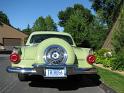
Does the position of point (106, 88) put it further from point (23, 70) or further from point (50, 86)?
point (23, 70)

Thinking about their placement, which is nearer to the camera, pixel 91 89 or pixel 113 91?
pixel 113 91

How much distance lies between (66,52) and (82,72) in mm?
865

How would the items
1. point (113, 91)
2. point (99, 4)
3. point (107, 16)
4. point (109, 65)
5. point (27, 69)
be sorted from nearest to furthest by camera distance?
point (113, 91) < point (27, 69) < point (109, 65) < point (107, 16) < point (99, 4)

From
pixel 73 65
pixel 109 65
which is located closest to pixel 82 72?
pixel 73 65

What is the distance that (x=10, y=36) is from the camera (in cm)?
6981

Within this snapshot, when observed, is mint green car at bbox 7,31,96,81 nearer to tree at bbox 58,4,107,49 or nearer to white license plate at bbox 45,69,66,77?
white license plate at bbox 45,69,66,77

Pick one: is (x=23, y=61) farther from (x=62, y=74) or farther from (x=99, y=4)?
(x=99, y=4)

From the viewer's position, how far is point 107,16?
47312 mm

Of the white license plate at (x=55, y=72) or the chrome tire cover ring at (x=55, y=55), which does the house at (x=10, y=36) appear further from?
the white license plate at (x=55, y=72)

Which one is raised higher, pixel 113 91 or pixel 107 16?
pixel 107 16

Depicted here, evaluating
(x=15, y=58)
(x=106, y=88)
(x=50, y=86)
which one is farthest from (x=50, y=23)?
(x=106, y=88)

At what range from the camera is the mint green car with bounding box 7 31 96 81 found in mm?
10875

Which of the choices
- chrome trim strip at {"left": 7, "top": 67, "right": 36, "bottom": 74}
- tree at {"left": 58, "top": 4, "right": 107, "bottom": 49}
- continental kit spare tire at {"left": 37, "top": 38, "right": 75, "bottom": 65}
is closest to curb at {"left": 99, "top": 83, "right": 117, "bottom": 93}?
continental kit spare tire at {"left": 37, "top": 38, "right": 75, "bottom": 65}

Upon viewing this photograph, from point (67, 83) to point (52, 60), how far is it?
2.08 m
